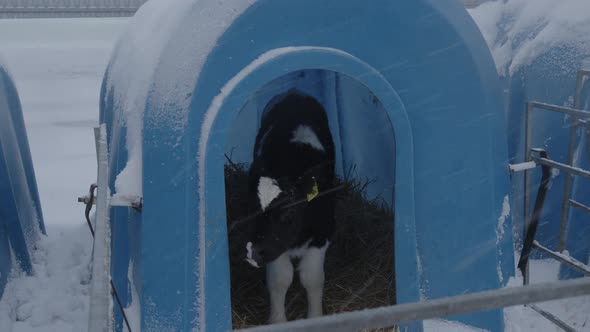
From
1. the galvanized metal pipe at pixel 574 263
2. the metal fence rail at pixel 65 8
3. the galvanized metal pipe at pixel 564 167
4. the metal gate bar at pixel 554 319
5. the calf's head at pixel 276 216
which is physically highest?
the metal fence rail at pixel 65 8

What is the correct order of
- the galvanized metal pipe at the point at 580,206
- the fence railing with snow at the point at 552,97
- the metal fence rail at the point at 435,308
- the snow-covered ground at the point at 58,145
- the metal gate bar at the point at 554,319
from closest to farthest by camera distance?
the metal fence rail at the point at 435,308 → the metal gate bar at the point at 554,319 → the galvanized metal pipe at the point at 580,206 → the snow-covered ground at the point at 58,145 → the fence railing with snow at the point at 552,97

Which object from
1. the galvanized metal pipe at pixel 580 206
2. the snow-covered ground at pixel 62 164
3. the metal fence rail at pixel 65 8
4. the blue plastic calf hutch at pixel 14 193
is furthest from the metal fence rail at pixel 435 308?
the metal fence rail at pixel 65 8

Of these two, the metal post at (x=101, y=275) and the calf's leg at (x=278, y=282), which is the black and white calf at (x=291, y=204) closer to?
the calf's leg at (x=278, y=282)

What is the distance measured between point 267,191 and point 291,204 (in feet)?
0.63

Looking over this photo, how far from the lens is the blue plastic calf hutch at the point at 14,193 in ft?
16.9

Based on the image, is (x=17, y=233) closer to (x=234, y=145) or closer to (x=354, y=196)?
(x=234, y=145)

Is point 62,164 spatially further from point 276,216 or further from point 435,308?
point 435,308

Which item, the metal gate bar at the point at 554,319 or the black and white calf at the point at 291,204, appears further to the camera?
the metal gate bar at the point at 554,319

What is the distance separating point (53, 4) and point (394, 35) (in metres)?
14.7

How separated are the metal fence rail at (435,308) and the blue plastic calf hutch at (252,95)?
1695 millimetres

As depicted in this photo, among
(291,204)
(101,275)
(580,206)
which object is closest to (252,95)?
(291,204)

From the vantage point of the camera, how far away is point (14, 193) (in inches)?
207

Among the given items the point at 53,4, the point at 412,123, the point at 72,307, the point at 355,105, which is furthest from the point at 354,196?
the point at 53,4

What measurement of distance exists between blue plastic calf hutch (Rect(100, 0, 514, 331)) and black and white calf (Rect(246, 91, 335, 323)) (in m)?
0.52
